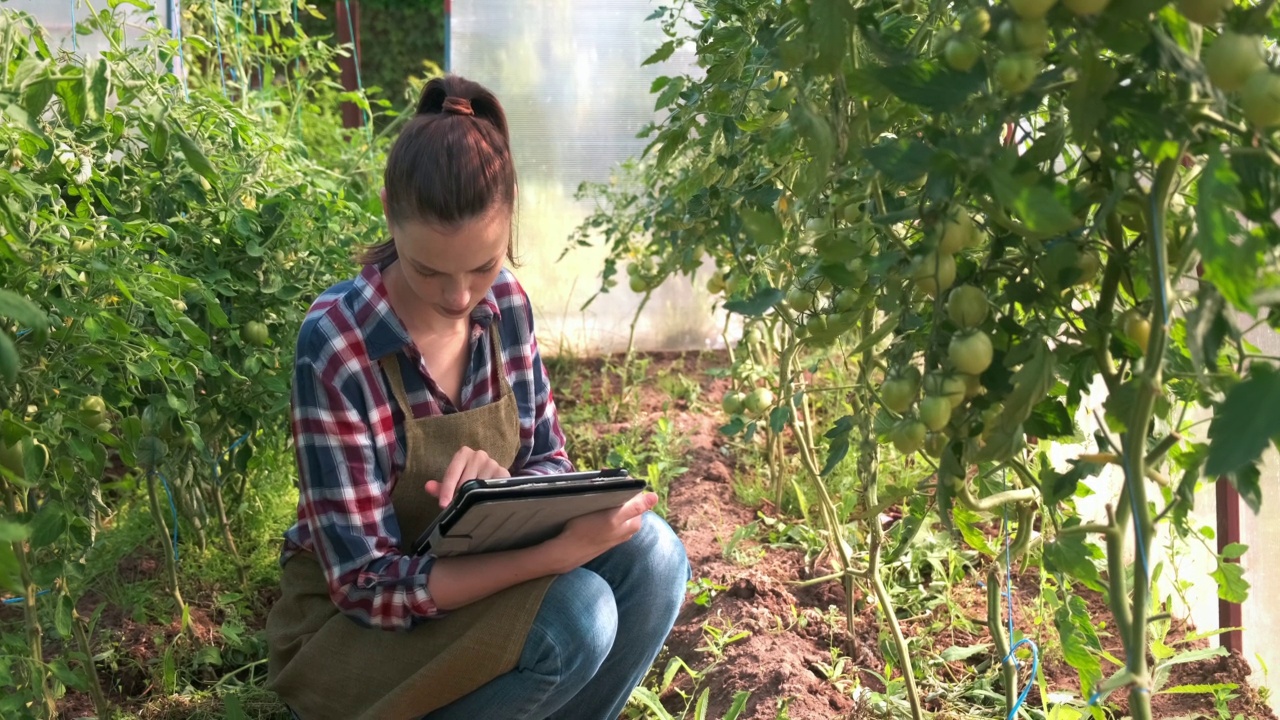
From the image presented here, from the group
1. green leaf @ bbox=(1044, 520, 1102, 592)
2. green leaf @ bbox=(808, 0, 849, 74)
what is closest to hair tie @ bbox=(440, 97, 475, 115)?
green leaf @ bbox=(808, 0, 849, 74)

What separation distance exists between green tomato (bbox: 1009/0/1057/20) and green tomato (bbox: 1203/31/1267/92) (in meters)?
0.11

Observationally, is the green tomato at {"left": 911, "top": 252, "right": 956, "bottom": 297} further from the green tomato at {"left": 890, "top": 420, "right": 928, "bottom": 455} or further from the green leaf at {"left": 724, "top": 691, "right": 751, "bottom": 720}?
the green leaf at {"left": 724, "top": 691, "right": 751, "bottom": 720}

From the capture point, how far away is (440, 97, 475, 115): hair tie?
1.78 meters

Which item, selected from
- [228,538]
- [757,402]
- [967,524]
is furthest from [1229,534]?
[228,538]

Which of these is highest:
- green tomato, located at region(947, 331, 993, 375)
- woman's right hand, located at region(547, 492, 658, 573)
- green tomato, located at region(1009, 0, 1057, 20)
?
green tomato, located at region(1009, 0, 1057, 20)

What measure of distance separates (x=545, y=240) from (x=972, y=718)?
2.62 meters

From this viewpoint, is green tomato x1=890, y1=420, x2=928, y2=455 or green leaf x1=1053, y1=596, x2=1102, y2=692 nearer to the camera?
green tomato x1=890, y1=420, x2=928, y2=455

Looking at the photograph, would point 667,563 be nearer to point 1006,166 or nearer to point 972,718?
point 972,718

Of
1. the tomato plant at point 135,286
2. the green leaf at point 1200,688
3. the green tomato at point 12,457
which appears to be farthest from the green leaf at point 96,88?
the green leaf at point 1200,688

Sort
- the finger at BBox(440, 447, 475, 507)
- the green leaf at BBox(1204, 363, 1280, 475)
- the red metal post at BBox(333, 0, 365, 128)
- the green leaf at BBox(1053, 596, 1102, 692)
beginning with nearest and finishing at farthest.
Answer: the green leaf at BBox(1204, 363, 1280, 475) < the green leaf at BBox(1053, 596, 1102, 692) < the finger at BBox(440, 447, 475, 507) < the red metal post at BBox(333, 0, 365, 128)

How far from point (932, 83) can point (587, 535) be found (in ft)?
3.32

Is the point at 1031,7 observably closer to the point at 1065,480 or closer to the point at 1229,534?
the point at 1065,480

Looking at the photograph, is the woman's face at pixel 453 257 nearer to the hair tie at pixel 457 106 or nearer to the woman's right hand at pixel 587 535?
the hair tie at pixel 457 106

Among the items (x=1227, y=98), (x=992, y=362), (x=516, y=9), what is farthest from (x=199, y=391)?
(x=516, y=9)
